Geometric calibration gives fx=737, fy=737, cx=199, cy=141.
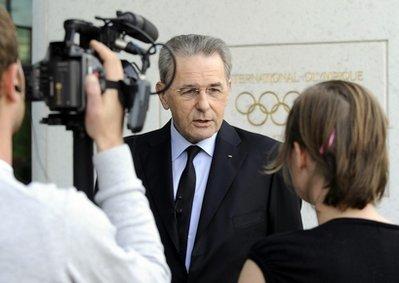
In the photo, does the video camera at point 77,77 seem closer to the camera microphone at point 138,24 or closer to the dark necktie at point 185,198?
the camera microphone at point 138,24

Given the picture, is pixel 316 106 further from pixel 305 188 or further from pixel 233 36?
pixel 233 36

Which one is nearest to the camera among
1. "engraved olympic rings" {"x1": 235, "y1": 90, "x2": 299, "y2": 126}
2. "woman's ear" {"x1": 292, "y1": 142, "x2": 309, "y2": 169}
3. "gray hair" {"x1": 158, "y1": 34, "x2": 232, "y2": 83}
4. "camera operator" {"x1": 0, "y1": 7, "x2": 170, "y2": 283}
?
"camera operator" {"x1": 0, "y1": 7, "x2": 170, "y2": 283}

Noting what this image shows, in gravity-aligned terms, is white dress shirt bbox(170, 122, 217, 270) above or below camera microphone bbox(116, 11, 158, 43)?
below

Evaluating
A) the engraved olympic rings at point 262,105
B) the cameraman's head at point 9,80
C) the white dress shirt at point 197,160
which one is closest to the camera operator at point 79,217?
the cameraman's head at point 9,80

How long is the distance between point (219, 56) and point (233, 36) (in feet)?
5.74

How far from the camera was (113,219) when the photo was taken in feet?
5.01

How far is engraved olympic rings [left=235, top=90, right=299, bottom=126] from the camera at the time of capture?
15.1 feet

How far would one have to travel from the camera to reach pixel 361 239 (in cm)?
168

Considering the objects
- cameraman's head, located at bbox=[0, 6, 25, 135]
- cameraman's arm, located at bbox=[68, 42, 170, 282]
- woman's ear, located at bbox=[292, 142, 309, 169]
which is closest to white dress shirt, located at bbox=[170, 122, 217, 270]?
woman's ear, located at bbox=[292, 142, 309, 169]

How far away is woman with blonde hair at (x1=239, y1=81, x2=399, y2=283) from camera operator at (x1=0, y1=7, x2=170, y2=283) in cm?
32

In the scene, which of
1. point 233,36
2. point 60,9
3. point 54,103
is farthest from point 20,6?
point 54,103

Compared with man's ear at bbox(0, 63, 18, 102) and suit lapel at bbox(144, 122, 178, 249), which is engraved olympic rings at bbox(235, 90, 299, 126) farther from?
man's ear at bbox(0, 63, 18, 102)

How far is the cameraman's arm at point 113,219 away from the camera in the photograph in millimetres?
1425

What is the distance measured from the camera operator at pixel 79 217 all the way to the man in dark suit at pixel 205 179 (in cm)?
112
